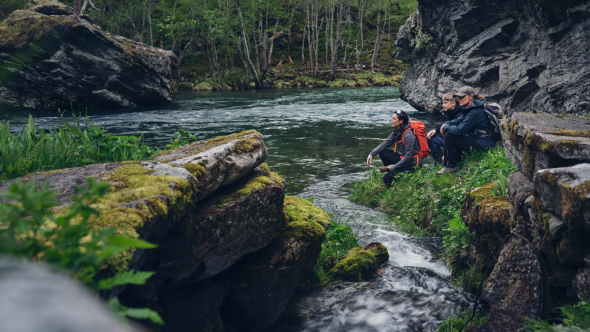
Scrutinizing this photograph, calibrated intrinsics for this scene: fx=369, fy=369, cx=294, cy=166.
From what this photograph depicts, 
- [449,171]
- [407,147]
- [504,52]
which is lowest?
[449,171]

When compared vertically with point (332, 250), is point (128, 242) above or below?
above

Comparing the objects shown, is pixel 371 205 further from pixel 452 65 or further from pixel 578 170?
pixel 452 65

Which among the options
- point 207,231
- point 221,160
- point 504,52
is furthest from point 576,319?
point 504,52

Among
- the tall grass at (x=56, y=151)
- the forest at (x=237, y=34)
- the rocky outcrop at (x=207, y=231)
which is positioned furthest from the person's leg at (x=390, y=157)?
the forest at (x=237, y=34)

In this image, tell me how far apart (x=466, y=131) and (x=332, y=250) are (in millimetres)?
4233

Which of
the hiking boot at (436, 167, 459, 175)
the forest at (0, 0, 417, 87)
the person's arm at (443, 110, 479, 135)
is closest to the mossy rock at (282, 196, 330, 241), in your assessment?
the hiking boot at (436, 167, 459, 175)

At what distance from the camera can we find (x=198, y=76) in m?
48.9

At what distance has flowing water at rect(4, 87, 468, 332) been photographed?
4.13m

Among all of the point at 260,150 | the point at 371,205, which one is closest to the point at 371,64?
the point at 371,205

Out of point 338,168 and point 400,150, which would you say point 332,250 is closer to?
point 400,150

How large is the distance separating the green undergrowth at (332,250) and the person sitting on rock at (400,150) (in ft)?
9.03

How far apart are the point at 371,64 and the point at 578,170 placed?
166 ft

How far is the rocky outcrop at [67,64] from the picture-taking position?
18.9m

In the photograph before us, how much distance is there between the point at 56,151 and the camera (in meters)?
4.02
